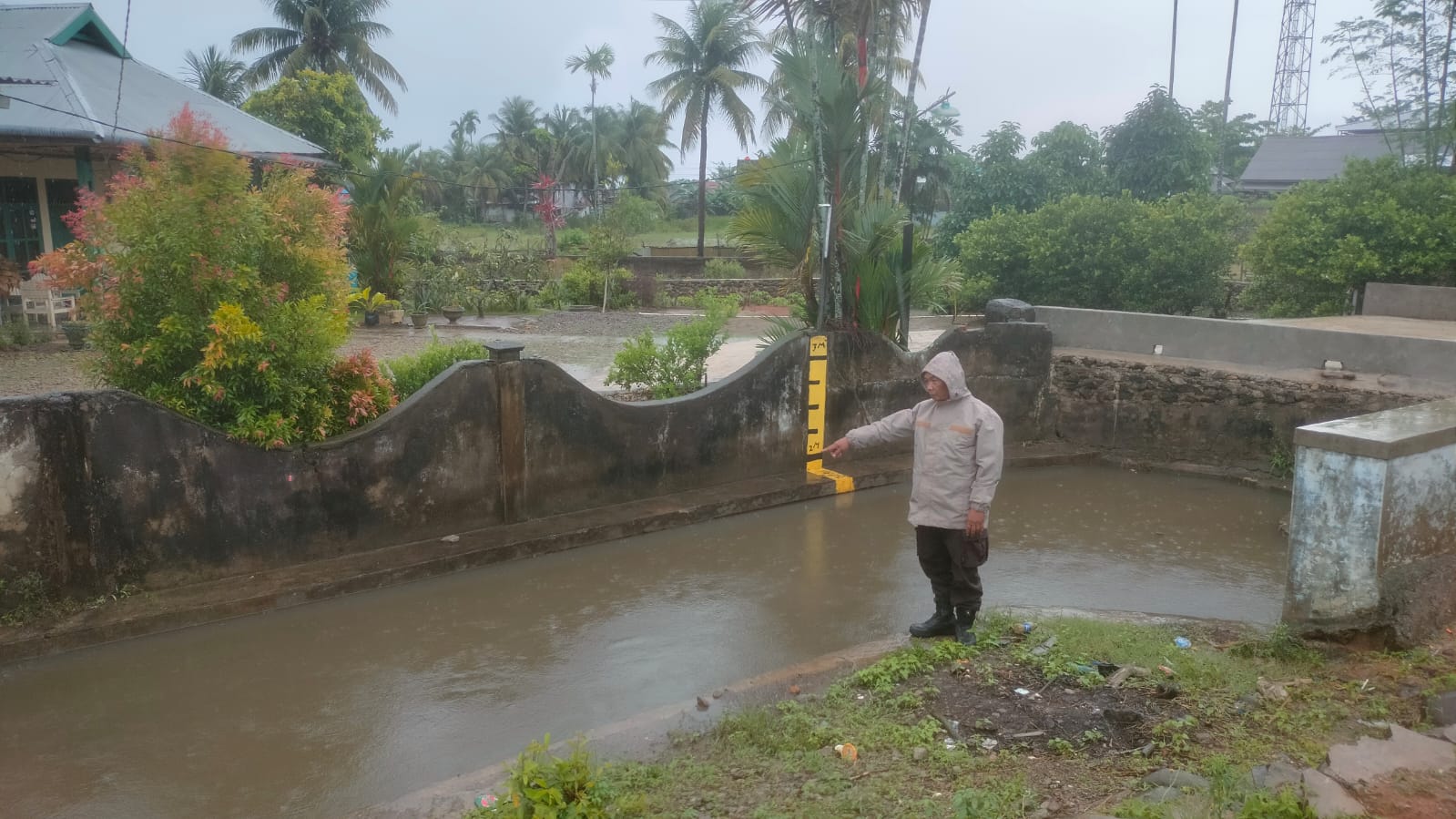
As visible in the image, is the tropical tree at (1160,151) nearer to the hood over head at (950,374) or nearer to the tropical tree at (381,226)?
the tropical tree at (381,226)

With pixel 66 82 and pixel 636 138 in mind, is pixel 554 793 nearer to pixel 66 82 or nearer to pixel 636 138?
pixel 66 82

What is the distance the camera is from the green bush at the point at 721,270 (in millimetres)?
28109

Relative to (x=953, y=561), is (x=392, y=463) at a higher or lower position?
higher

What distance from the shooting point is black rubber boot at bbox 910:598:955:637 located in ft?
18.8

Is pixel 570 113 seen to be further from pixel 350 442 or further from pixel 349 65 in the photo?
pixel 350 442

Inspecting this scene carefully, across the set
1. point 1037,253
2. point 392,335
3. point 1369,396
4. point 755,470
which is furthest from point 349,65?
point 1369,396

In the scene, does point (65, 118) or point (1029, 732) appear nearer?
point (1029, 732)

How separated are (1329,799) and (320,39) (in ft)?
112

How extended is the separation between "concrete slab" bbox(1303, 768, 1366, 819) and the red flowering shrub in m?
5.67

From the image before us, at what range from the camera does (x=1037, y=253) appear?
1731 cm

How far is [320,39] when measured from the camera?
31.9 metres

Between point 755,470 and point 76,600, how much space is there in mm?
5207

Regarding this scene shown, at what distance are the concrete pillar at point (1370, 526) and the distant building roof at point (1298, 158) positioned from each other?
34803 mm

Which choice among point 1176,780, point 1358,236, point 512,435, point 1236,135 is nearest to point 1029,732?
point 1176,780
